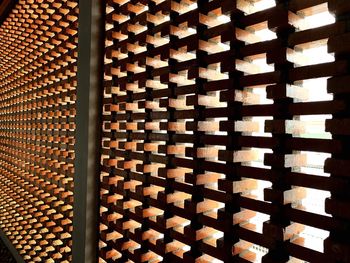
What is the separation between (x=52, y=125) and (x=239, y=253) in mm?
2195

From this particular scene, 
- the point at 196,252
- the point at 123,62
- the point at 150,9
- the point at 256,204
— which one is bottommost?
the point at 196,252

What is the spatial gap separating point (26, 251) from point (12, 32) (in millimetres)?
2520

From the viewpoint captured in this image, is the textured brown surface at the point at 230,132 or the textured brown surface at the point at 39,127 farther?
the textured brown surface at the point at 39,127

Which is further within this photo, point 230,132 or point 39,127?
point 39,127

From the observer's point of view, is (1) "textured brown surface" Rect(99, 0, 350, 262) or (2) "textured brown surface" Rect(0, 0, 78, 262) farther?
(2) "textured brown surface" Rect(0, 0, 78, 262)

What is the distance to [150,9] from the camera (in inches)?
66.2

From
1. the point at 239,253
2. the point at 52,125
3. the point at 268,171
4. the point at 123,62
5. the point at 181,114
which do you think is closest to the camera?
the point at 268,171

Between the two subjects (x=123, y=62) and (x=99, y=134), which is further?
(x=99, y=134)

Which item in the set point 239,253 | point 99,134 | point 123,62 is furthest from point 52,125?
point 239,253

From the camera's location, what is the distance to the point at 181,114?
147 centimetres

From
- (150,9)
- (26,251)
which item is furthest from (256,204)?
(26,251)

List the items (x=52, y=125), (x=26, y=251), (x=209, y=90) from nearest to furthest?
1. (x=209, y=90)
2. (x=52, y=125)
3. (x=26, y=251)

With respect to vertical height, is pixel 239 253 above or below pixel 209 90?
below

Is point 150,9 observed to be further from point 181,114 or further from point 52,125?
point 52,125
